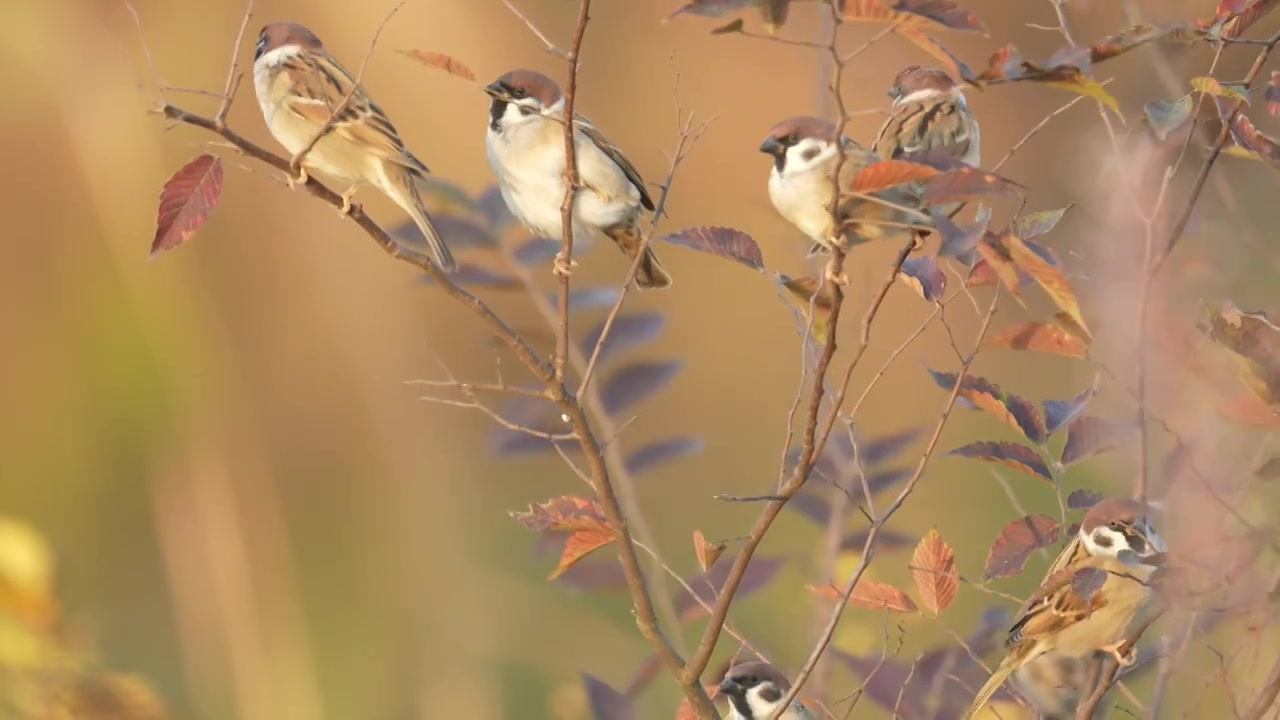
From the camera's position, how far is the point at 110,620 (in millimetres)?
3082

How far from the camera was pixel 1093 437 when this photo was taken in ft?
3.99

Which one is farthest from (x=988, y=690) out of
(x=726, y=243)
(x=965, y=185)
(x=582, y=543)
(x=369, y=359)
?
(x=369, y=359)

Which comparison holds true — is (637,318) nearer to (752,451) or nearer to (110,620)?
(752,451)

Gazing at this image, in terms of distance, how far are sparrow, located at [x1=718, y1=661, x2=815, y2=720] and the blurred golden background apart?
122cm

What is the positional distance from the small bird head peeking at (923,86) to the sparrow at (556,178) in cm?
46

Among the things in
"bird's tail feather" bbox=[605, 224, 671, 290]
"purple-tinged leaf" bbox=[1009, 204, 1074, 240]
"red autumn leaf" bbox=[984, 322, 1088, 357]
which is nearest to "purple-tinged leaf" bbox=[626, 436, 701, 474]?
"bird's tail feather" bbox=[605, 224, 671, 290]

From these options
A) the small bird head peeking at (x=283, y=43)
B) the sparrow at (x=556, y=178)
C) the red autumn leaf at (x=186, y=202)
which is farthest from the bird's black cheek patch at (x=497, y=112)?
the red autumn leaf at (x=186, y=202)

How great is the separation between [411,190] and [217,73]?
167 cm

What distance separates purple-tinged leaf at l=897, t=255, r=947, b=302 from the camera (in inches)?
40.8

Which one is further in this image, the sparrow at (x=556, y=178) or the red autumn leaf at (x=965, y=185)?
the sparrow at (x=556, y=178)

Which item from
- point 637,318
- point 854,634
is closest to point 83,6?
point 637,318

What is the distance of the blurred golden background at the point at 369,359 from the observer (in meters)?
2.98

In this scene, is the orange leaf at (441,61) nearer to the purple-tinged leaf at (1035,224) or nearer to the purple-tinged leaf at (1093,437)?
the purple-tinged leaf at (1035,224)

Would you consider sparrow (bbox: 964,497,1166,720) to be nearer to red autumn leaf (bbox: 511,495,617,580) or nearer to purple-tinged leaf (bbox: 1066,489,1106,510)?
purple-tinged leaf (bbox: 1066,489,1106,510)
